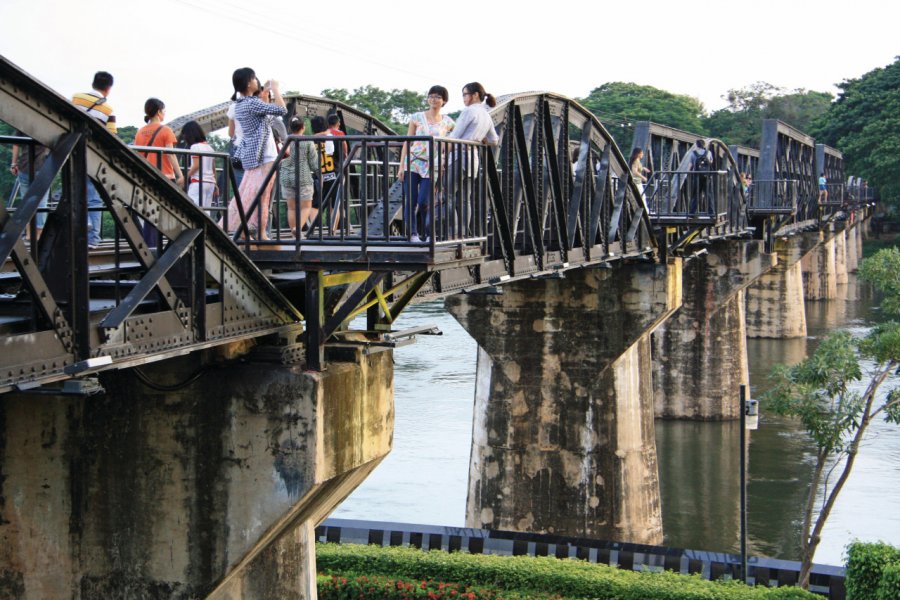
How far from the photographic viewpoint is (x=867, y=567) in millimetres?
16188

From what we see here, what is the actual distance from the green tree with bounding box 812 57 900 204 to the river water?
31101 mm

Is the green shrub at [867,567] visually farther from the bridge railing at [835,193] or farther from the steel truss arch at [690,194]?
the bridge railing at [835,193]

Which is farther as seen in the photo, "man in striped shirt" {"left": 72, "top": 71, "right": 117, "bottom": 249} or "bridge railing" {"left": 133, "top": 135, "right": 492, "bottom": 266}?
"man in striped shirt" {"left": 72, "top": 71, "right": 117, "bottom": 249}

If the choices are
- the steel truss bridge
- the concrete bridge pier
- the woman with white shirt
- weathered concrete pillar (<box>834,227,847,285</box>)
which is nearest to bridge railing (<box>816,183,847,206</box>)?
the concrete bridge pier

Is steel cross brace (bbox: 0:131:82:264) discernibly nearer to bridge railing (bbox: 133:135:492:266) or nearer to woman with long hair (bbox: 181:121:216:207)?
bridge railing (bbox: 133:135:492:266)

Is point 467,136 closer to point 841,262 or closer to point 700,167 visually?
point 700,167

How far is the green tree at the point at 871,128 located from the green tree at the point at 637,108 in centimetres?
2581

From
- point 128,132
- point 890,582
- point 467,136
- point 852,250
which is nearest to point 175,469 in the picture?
point 467,136

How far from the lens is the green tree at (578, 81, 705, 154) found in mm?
109000

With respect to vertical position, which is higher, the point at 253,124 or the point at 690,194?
the point at 690,194

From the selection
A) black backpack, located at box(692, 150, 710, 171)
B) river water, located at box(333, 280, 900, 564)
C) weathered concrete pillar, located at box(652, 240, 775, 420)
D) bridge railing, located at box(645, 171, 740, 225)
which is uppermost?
black backpack, located at box(692, 150, 710, 171)

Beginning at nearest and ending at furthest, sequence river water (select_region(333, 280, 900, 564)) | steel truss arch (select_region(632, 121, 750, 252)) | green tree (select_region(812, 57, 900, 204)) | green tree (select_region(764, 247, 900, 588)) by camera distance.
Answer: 1. green tree (select_region(764, 247, 900, 588))
2. steel truss arch (select_region(632, 121, 750, 252))
3. river water (select_region(333, 280, 900, 564))
4. green tree (select_region(812, 57, 900, 204))

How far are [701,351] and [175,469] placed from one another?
32893 mm

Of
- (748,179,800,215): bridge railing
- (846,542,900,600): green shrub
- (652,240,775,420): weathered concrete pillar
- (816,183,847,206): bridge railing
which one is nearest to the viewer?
(846,542,900,600): green shrub
